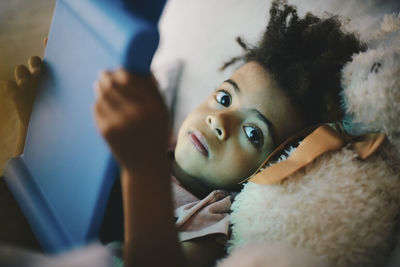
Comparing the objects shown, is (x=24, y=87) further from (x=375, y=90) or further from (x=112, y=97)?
(x=375, y=90)

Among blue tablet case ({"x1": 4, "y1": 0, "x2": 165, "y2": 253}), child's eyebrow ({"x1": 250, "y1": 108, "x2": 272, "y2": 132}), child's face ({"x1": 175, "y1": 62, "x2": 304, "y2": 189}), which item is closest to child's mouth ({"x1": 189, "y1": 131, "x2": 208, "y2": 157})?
child's face ({"x1": 175, "y1": 62, "x2": 304, "y2": 189})

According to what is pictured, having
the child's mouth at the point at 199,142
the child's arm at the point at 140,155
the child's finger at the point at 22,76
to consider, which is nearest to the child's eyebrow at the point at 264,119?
the child's mouth at the point at 199,142

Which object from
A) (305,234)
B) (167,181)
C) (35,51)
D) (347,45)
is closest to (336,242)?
(305,234)

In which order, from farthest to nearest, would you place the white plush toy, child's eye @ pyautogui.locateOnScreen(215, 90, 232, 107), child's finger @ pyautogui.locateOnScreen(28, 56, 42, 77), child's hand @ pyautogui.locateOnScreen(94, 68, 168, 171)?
child's eye @ pyautogui.locateOnScreen(215, 90, 232, 107), child's finger @ pyautogui.locateOnScreen(28, 56, 42, 77), the white plush toy, child's hand @ pyautogui.locateOnScreen(94, 68, 168, 171)

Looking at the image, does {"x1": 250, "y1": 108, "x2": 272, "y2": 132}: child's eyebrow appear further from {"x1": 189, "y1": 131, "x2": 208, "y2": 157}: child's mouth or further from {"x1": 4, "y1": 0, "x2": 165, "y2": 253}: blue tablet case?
{"x1": 4, "y1": 0, "x2": 165, "y2": 253}: blue tablet case

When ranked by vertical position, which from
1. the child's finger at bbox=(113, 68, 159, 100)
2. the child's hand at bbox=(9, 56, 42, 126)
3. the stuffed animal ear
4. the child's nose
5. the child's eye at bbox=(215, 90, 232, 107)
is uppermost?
the stuffed animal ear

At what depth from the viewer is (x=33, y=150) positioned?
1.70ft

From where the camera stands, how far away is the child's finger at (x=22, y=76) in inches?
22.2

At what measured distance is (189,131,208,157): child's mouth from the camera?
0.62 m

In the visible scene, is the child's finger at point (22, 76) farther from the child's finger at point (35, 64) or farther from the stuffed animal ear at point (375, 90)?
the stuffed animal ear at point (375, 90)

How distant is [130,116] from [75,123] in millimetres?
164

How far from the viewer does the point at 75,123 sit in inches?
16.5

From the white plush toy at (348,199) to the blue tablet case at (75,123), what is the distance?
8.0 inches

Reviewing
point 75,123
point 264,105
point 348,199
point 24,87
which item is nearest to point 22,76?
point 24,87
